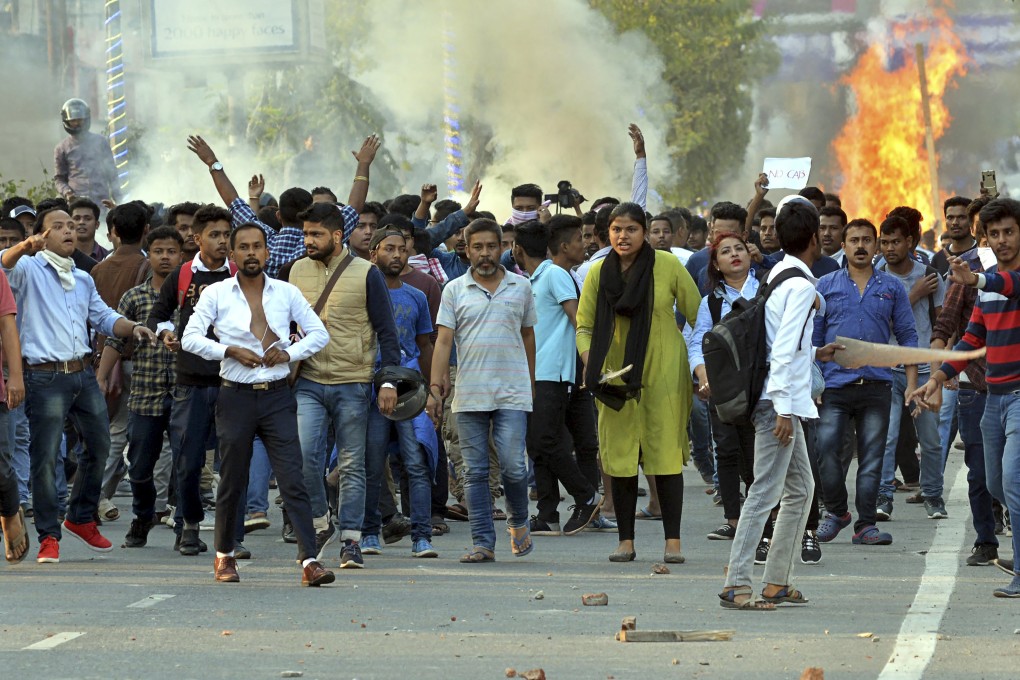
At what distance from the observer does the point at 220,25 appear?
45.4 m

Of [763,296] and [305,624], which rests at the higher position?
[763,296]

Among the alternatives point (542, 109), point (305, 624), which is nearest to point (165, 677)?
point (305, 624)

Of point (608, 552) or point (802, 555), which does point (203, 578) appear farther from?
point (802, 555)

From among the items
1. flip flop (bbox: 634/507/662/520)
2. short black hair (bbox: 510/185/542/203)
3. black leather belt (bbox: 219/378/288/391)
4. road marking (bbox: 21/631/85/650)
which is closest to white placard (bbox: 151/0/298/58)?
short black hair (bbox: 510/185/542/203)

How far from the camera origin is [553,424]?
39.4 feet

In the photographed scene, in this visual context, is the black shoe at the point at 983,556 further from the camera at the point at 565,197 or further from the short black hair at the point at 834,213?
the camera at the point at 565,197

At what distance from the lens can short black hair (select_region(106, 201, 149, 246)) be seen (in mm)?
12484

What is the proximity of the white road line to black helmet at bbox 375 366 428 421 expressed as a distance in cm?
268

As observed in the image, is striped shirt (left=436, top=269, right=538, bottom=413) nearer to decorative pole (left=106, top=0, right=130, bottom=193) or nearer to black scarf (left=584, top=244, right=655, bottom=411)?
black scarf (left=584, top=244, right=655, bottom=411)

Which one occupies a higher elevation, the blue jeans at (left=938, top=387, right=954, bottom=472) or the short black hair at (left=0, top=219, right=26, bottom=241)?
the short black hair at (left=0, top=219, right=26, bottom=241)

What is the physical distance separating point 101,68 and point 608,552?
3777cm

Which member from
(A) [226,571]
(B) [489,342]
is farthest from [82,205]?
(A) [226,571]

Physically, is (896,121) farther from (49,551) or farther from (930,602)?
(930,602)

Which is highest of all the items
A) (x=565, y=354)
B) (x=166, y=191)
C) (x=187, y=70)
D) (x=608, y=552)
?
(x=187, y=70)
